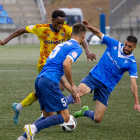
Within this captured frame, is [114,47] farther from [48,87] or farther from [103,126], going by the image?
[48,87]

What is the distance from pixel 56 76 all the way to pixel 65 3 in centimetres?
6088

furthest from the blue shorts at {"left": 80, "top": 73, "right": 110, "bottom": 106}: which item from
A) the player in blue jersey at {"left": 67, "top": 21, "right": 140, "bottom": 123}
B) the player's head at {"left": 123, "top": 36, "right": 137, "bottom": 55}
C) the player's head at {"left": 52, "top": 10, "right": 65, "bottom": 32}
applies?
the player's head at {"left": 52, "top": 10, "right": 65, "bottom": 32}

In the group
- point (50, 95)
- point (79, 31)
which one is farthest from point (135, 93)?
point (50, 95)

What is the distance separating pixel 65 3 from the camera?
63.9 m

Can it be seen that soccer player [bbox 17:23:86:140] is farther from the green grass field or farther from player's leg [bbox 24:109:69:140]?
the green grass field

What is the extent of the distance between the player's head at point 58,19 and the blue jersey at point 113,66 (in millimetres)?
853

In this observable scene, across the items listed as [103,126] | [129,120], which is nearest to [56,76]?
[103,126]

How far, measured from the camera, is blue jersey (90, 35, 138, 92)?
5312mm

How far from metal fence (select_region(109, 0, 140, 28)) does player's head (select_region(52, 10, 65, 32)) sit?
79.2 feet

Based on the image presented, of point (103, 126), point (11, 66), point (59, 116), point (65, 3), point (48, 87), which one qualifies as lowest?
point (65, 3)

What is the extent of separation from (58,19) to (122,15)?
86.2ft

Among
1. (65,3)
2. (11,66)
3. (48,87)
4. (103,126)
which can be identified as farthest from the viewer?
(65,3)

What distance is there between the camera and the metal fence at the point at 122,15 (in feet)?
96.5

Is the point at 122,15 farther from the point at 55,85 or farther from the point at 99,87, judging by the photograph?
the point at 55,85
